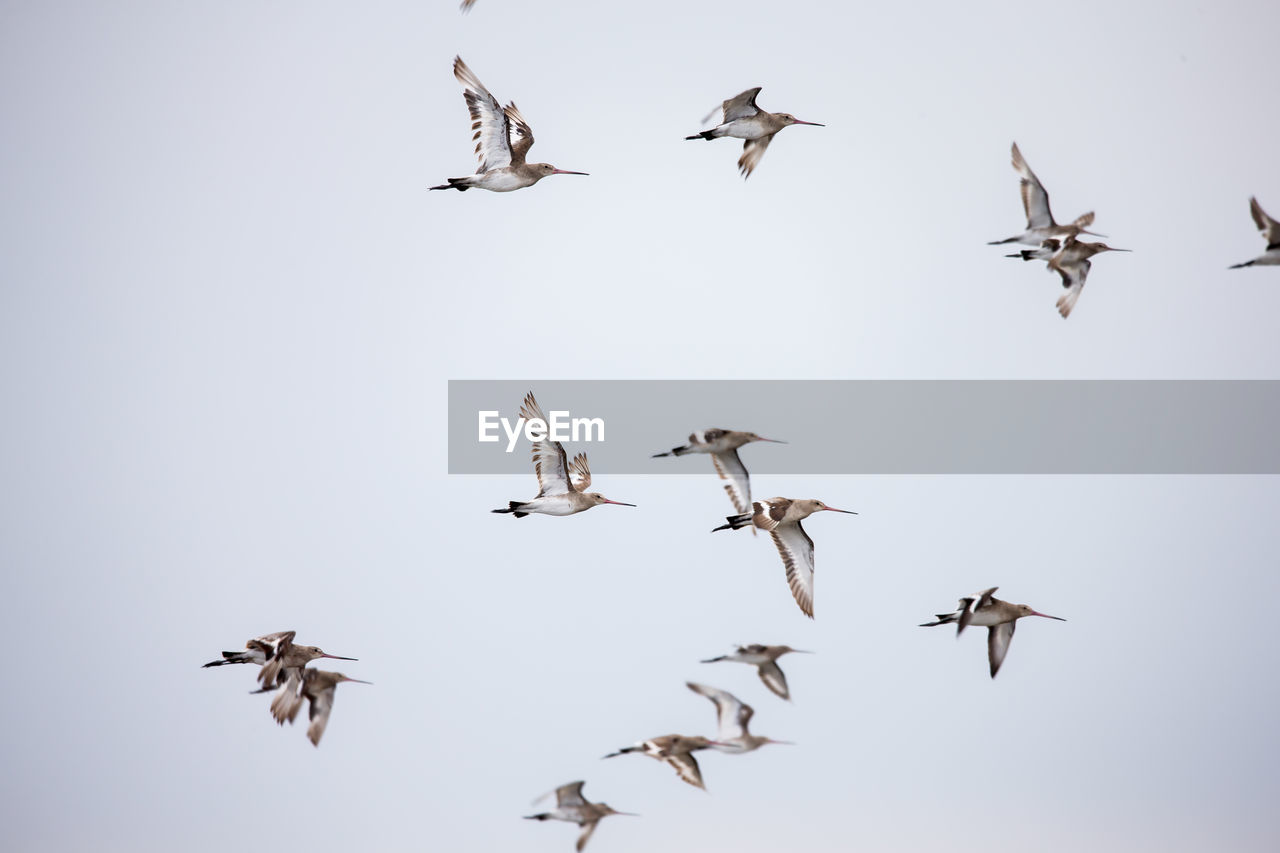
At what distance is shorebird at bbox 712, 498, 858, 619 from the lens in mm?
15102

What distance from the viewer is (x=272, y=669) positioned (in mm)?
13500

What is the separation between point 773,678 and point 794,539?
1395mm

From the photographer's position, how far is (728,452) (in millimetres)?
15195

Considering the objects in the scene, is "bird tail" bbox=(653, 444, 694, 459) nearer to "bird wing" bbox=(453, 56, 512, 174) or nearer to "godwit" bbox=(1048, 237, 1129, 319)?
"bird wing" bbox=(453, 56, 512, 174)

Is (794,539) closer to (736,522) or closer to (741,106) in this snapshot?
(736,522)

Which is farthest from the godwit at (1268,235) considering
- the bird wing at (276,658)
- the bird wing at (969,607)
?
the bird wing at (276,658)

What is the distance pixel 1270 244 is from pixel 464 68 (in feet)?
25.0

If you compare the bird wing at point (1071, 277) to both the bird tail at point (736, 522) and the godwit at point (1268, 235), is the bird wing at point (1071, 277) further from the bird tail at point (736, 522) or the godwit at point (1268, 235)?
the bird tail at point (736, 522)

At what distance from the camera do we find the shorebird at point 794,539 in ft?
49.5

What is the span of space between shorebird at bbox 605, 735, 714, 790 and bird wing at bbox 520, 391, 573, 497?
2541 mm

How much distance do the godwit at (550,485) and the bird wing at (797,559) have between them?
1.79 metres

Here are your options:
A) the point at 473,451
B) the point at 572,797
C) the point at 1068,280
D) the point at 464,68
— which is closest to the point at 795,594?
the point at 572,797

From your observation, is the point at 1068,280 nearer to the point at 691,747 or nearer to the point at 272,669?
the point at 691,747

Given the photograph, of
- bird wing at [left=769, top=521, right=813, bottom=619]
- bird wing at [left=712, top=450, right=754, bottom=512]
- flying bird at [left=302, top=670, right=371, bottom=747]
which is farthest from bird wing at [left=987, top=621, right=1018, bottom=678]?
flying bird at [left=302, top=670, right=371, bottom=747]
